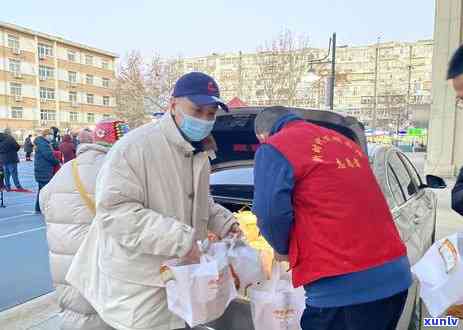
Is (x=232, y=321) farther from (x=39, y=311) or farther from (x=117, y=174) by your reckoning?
(x=39, y=311)

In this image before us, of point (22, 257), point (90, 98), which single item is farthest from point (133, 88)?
point (90, 98)

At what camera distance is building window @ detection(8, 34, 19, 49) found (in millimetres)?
46906

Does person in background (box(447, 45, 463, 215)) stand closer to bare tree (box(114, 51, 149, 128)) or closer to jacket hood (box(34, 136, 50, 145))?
jacket hood (box(34, 136, 50, 145))

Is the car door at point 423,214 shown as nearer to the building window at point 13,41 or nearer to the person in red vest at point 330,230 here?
the person in red vest at point 330,230

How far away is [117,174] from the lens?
71.5 inches

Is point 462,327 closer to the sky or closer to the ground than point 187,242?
closer to the ground

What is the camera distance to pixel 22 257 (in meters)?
5.43

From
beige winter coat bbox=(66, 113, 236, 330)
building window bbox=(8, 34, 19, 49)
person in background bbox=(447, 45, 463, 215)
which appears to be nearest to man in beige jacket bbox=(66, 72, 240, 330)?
beige winter coat bbox=(66, 113, 236, 330)

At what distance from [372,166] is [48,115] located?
182 feet

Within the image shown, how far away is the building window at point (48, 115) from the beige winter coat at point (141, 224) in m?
54.7

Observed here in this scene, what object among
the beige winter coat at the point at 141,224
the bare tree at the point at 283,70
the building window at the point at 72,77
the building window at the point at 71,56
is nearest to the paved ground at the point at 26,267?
the beige winter coat at the point at 141,224

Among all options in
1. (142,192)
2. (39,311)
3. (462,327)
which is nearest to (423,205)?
(462,327)

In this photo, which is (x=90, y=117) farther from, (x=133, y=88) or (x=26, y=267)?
(x=26, y=267)

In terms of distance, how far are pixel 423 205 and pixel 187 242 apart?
320 cm
